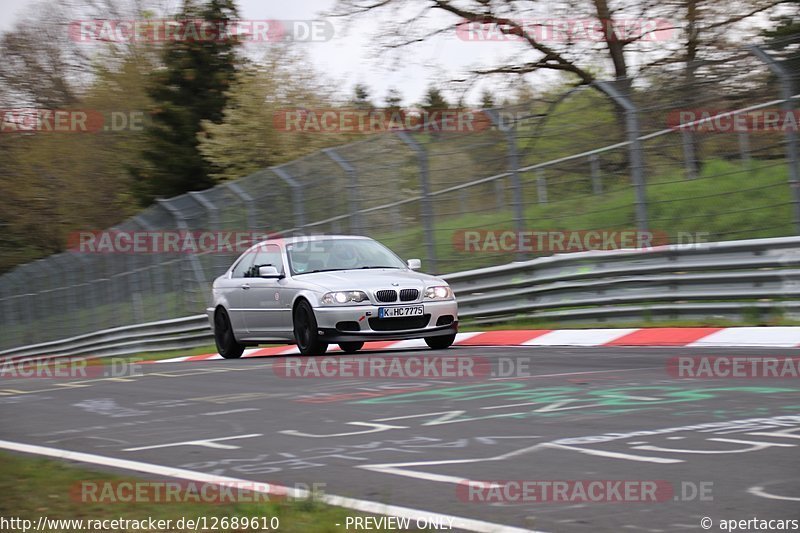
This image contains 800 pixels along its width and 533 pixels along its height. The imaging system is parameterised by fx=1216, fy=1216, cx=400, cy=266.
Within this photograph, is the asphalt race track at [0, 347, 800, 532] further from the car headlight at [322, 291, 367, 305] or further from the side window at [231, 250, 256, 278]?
the side window at [231, 250, 256, 278]

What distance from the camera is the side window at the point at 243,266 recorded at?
613 inches

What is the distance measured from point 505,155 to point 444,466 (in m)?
9.88

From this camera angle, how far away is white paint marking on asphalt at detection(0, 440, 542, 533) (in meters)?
4.31

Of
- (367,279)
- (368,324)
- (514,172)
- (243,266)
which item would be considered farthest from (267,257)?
(514,172)

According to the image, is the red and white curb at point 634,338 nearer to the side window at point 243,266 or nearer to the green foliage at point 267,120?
the side window at point 243,266

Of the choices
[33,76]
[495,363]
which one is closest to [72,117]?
[33,76]

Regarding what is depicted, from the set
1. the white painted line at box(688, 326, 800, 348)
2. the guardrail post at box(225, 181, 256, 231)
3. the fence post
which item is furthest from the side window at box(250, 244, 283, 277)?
the white painted line at box(688, 326, 800, 348)

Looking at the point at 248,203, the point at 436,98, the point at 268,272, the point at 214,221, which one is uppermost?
the point at 436,98

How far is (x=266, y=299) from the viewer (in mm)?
14609

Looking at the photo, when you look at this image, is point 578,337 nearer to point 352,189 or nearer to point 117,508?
point 352,189

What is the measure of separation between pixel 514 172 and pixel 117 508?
10744mm

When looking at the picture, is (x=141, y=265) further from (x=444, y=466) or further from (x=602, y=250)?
(x=444, y=466)

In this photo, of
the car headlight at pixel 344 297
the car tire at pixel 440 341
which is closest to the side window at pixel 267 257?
the car headlight at pixel 344 297

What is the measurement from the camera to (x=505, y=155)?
15.2 meters
